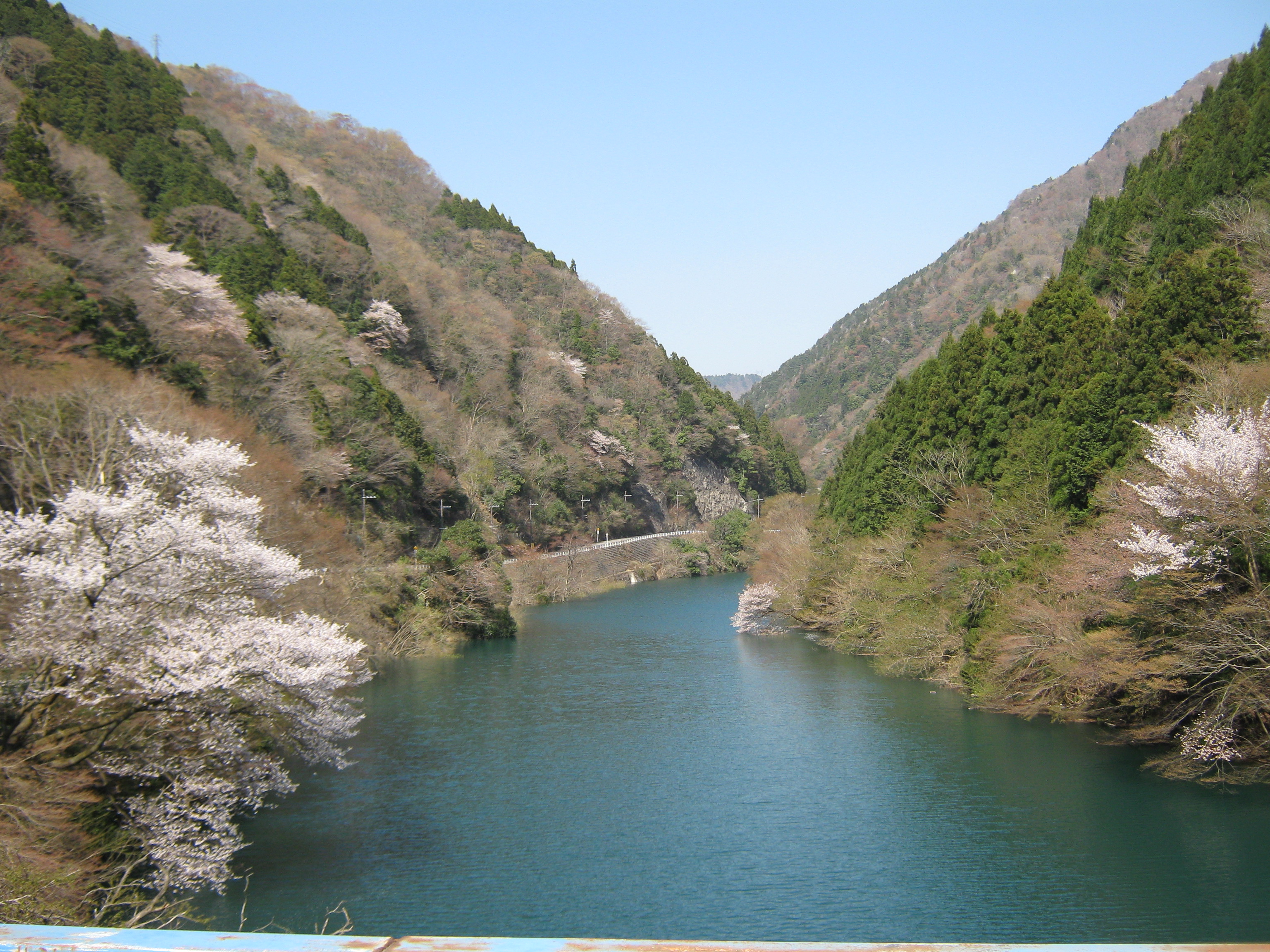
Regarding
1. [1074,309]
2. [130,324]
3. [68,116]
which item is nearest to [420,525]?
[130,324]

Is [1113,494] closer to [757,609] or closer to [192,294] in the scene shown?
[757,609]

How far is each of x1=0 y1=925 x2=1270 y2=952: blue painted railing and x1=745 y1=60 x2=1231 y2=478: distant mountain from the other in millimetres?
97461

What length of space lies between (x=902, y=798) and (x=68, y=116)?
1840 inches

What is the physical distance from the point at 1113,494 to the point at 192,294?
29.4 metres

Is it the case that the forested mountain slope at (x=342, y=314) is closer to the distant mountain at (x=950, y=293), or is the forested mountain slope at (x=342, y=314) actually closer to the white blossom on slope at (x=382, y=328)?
the white blossom on slope at (x=382, y=328)

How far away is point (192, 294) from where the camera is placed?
33.2 meters

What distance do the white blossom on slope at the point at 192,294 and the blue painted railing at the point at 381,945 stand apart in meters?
32.1

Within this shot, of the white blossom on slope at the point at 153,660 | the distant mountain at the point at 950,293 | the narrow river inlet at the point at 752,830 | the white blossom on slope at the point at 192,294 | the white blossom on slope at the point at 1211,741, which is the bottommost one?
the narrow river inlet at the point at 752,830

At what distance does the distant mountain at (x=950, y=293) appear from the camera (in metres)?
109

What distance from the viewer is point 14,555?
44.1 ft

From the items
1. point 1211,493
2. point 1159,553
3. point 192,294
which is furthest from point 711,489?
point 1211,493

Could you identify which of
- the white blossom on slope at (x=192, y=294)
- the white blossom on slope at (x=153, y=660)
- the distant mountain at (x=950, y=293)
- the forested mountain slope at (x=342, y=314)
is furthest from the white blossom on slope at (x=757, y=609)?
the distant mountain at (x=950, y=293)

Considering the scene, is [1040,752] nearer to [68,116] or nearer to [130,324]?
[130,324]

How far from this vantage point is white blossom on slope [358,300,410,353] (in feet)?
180
